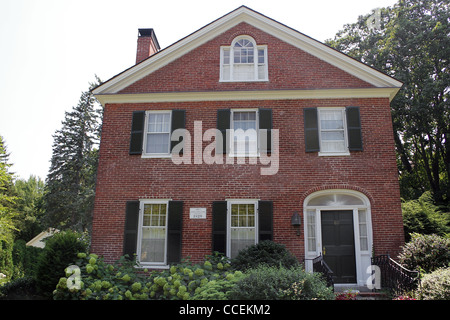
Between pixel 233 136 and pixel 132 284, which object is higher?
pixel 233 136

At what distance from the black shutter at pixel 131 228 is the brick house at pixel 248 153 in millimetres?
33

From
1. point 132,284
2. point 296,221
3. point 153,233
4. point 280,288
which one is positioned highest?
point 296,221

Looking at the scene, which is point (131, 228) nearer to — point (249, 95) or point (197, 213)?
point (197, 213)

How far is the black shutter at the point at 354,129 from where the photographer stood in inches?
460

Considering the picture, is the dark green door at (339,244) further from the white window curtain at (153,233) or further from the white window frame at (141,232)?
the white window curtain at (153,233)

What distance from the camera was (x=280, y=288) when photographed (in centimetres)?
701

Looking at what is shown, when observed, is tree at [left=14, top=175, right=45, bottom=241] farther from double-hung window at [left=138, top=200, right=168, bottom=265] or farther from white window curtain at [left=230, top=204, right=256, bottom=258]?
white window curtain at [left=230, top=204, right=256, bottom=258]

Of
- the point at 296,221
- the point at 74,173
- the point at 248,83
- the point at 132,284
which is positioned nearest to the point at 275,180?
the point at 296,221

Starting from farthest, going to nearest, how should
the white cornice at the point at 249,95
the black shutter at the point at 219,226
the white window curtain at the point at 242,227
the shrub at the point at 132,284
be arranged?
the white cornice at the point at 249,95, the white window curtain at the point at 242,227, the black shutter at the point at 219,226, the shrub at the point at 132,284

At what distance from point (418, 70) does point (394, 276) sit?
14.5 meters

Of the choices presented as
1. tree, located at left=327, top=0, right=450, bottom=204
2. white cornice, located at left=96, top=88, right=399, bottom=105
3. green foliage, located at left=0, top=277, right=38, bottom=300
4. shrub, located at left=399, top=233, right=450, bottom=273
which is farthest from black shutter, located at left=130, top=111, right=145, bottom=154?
tree, located at left=327, top=0, right=450, bottom=204

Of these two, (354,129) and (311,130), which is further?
(311,130)

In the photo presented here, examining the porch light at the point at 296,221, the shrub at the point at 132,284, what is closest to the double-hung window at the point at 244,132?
the porch light at the point at 296,221

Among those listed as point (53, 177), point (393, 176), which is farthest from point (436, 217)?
point (53, 177)
